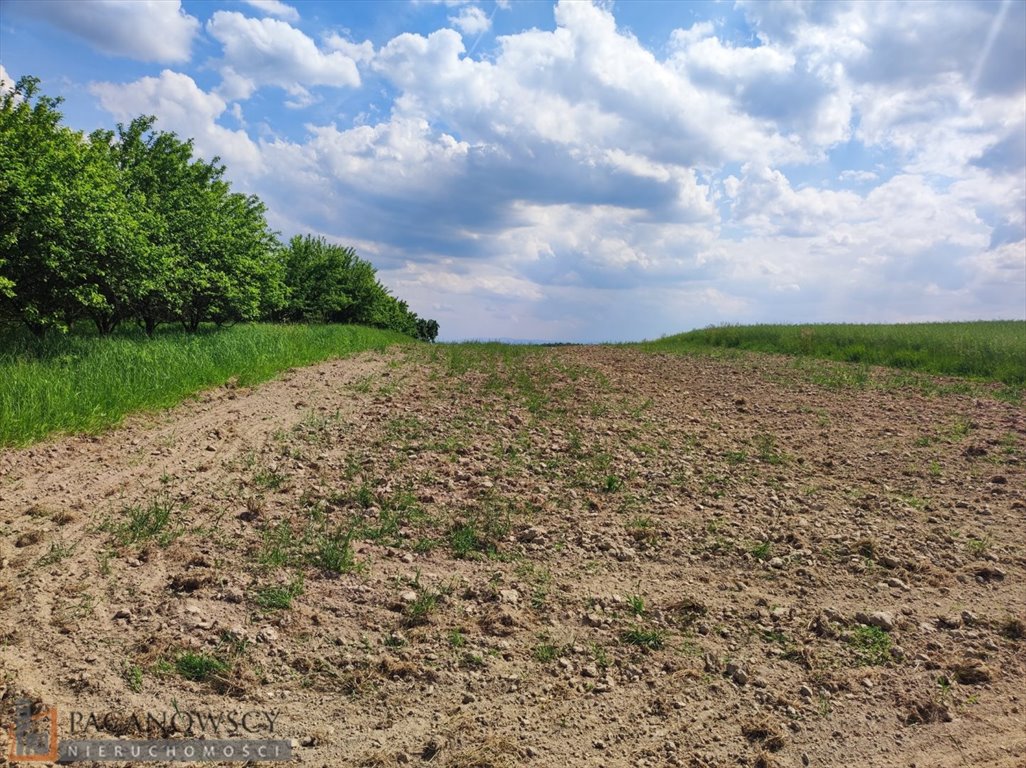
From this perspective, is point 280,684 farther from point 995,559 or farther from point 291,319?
point 291,319

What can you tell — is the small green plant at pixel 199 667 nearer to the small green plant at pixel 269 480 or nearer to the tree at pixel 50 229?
the small green plant at pixel 269 480

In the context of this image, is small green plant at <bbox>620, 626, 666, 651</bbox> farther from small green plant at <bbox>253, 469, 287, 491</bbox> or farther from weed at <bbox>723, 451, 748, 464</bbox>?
weed at <bbox>723, 451, 748, 464</bbox>

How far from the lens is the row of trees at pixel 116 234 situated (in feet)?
36.2

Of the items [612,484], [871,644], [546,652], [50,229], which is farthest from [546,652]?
[50,229]

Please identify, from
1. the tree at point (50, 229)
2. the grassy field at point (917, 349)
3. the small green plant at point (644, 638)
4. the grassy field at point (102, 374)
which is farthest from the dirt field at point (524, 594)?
the grassy field at point (917, 349)

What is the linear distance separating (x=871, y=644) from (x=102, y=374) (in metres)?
10.5

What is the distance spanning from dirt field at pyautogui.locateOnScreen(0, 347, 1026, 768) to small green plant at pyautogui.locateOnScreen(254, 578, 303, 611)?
19 millimetres

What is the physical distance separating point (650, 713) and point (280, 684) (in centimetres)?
208

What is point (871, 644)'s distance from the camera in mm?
4172

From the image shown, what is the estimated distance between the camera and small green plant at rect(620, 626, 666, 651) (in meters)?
4.07

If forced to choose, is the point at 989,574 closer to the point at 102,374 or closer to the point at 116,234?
the point at 102,374

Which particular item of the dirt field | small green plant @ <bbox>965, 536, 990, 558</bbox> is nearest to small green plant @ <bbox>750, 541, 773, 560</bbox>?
the dirt field

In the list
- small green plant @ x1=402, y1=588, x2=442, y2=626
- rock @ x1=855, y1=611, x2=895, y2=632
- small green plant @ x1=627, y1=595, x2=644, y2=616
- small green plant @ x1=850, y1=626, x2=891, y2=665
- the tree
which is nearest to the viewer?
small green plant @ x1=850, y1=626, x2=891, y2=665

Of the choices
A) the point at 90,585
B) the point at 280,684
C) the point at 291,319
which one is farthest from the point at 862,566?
the point at 291,319
